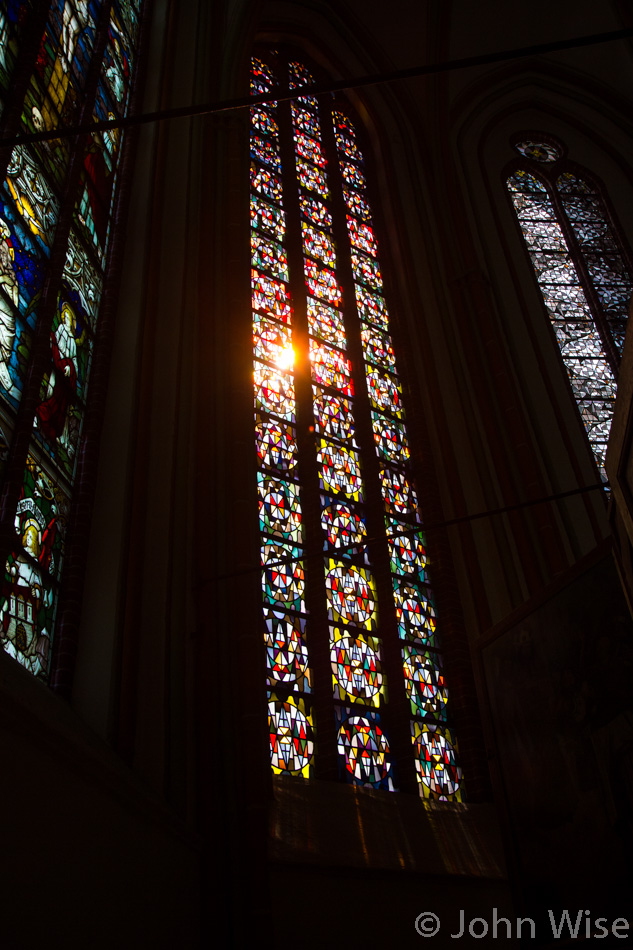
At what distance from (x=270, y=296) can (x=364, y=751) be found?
189 inches

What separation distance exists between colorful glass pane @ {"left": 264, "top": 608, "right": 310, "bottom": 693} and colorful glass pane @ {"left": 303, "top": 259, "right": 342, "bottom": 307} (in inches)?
164

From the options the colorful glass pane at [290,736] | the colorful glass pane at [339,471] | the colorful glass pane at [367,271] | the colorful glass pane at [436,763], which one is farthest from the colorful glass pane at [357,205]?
the colorful glass pane at [290,736]

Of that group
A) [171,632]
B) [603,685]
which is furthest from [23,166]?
[603,685]

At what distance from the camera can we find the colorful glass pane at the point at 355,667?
703cm

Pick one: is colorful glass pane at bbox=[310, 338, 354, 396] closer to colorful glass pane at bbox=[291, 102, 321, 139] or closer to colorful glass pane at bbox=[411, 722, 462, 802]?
colorful glass pane at bbox=[411, 722, 462, 802]

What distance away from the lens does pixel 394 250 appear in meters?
11.1

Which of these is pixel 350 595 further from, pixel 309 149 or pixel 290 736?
pixel 309 149

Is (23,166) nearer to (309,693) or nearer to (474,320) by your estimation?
(309,693)

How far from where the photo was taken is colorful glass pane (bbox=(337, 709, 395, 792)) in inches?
261

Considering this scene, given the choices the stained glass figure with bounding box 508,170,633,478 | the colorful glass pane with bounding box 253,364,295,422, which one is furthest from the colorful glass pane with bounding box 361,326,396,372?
the stained glass figure with bounding box 508,170,633,478

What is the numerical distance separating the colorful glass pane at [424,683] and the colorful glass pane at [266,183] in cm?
563

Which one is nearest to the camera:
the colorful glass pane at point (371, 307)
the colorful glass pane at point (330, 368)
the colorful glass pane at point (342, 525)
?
the colorful glass pane at point (342, 525)

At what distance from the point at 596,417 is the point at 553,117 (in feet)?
20.1

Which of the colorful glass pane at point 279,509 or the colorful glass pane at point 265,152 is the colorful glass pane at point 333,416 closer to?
the colorful glass pane at point 279,509
